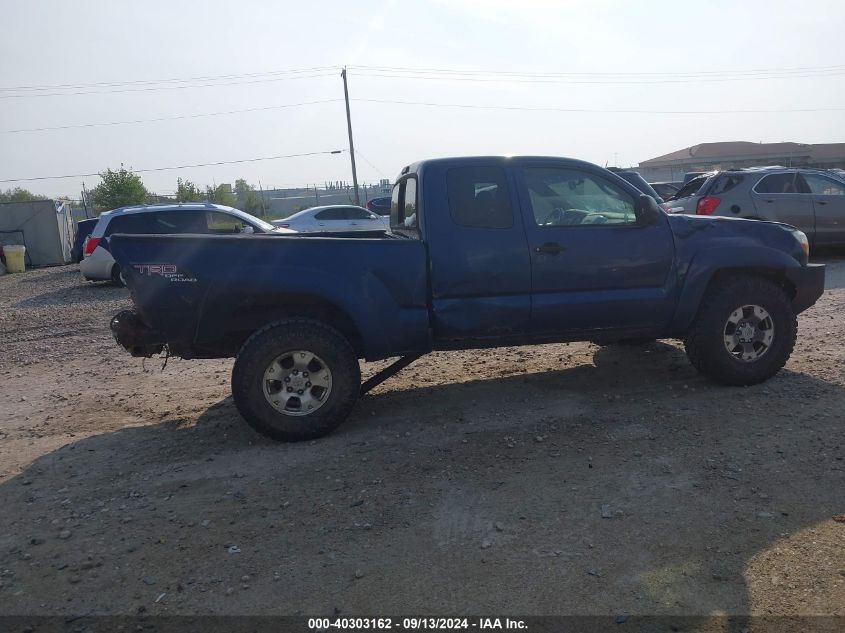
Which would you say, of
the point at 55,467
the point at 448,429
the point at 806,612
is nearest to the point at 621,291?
the point at 448,429

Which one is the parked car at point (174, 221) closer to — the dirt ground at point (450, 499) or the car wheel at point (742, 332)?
the dirt ground at point (450, 499)

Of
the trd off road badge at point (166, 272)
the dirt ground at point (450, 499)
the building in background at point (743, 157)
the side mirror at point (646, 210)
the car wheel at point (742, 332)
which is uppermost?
the building in background at point (743, 157)

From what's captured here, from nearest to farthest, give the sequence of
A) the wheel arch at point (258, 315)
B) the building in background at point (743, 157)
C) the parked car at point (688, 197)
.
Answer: the wheel arch at point (258, 315)
the parked car at point (688, 197)
the building in background at point (743, 157)

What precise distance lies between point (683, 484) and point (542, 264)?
6.42 ft

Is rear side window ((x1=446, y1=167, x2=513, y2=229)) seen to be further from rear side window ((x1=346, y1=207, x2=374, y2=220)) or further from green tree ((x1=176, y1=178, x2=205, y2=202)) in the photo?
green tree ((x1=176, y1=178, x2=205, y2=202))

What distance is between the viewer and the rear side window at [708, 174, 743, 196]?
12312 millimetres

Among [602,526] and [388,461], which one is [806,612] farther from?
[388,461]

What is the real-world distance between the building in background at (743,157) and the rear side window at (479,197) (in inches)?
1661

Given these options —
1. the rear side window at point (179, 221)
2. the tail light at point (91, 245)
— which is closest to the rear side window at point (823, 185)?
the rear side window at point (179, 221)

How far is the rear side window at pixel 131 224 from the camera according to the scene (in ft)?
44.2

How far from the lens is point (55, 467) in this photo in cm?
468

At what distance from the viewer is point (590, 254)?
5.36 m

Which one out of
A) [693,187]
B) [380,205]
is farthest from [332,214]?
[693,187]

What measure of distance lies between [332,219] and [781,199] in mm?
11141
